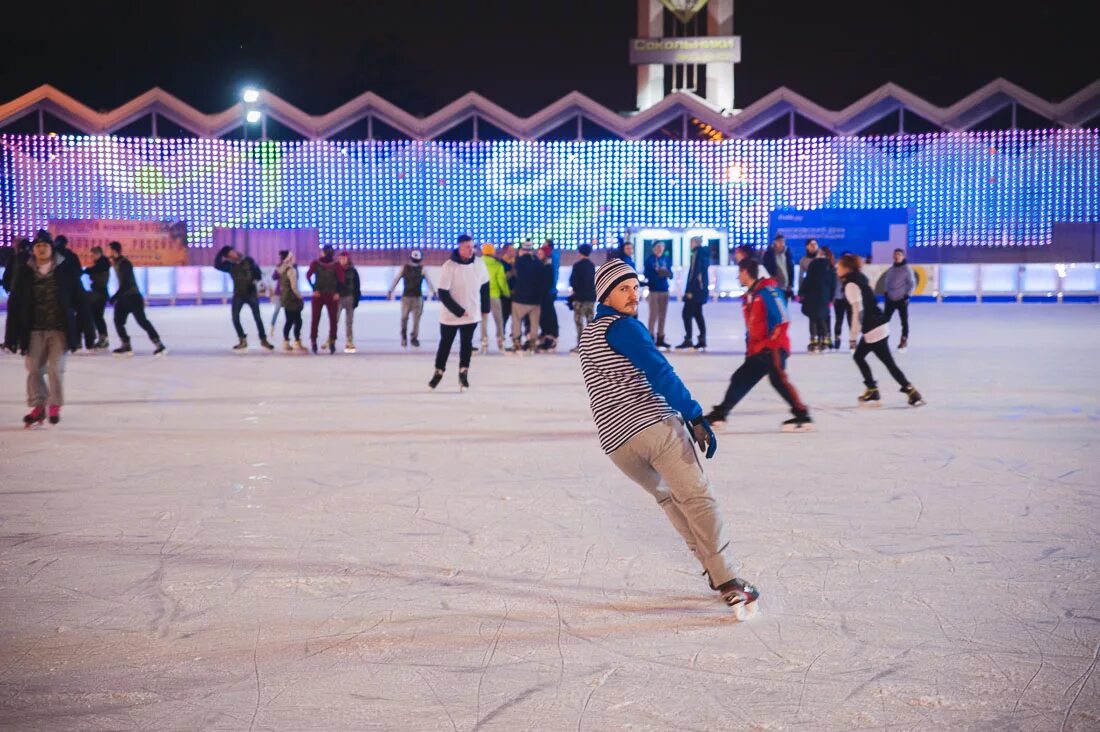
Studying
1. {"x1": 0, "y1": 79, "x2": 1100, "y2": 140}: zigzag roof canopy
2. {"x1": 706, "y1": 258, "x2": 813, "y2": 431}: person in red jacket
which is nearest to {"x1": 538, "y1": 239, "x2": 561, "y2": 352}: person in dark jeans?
{"x1": 706, "y1": 258, "x2": 813, "y2": 431}: person in red jacket

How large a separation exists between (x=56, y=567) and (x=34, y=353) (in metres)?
4.41

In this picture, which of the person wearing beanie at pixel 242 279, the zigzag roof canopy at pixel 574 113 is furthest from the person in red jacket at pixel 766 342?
the zigzag roof canopy at pixel 574 113

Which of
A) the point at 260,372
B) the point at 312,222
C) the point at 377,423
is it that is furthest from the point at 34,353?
the point at 312,222

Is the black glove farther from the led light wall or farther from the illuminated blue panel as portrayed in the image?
the led light wall

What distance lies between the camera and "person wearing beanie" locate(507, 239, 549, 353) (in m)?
14.7

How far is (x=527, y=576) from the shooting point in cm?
463

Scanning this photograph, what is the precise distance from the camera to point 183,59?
55.8m

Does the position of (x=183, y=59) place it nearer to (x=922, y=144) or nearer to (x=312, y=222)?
(x=312, y=222)

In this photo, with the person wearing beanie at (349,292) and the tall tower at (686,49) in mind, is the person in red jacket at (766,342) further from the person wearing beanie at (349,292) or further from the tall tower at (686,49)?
the tall tower at (686,49)

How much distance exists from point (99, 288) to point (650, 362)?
12696 millimetres

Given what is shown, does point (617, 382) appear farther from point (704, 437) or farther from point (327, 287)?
point (327, 287)

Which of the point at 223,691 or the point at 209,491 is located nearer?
the point at 223,691

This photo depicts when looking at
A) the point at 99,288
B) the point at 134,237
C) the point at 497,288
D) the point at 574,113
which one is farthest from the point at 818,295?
the point at 574,113

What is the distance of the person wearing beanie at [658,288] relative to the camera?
15312mm
